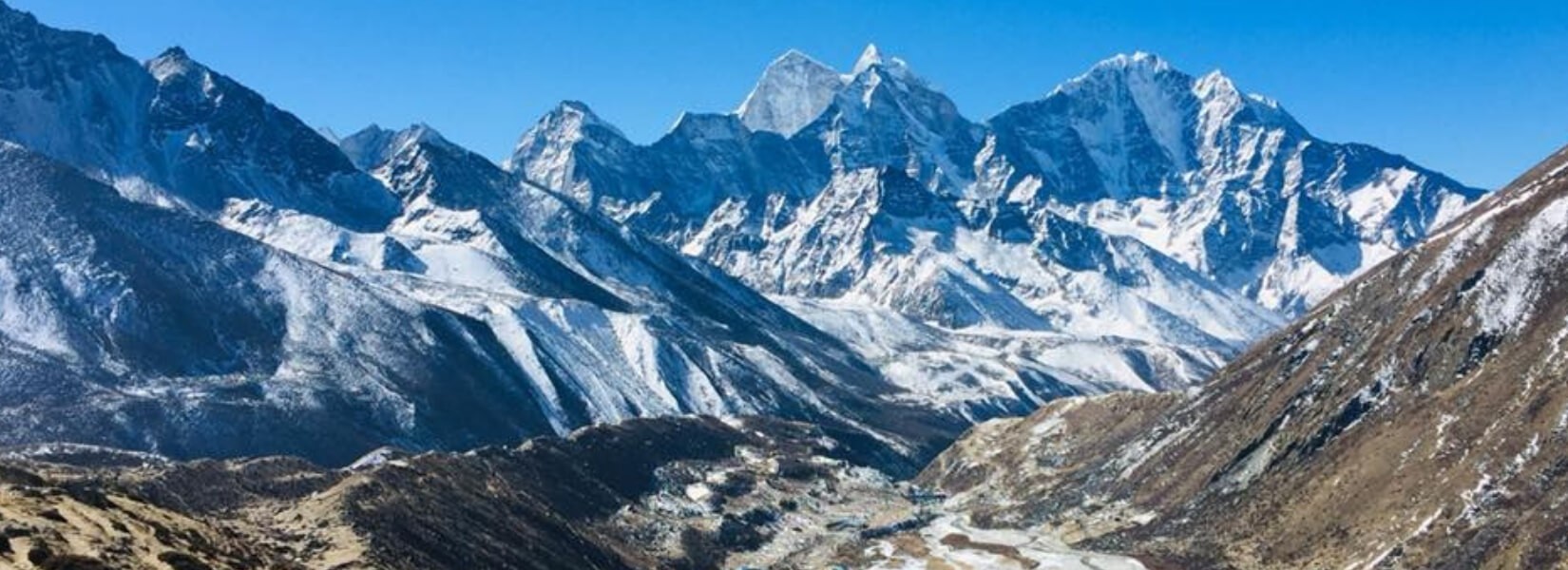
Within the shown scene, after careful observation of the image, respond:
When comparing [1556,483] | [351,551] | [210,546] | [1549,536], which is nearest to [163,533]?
[210,546]

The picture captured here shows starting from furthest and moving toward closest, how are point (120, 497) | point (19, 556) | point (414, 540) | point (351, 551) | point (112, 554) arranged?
point (414, 540)
point (351, 551)
point (120, 497)
point (112, 554)
point (19, 556)

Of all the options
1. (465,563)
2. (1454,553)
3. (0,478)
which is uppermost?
(0,478)

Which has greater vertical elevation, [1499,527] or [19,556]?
[19,556]

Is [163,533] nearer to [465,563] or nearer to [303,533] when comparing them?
[303,533]

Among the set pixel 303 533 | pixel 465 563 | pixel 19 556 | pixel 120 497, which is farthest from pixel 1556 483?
pixel 19 556

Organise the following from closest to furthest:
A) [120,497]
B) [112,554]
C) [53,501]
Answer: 1. [112,554]
2. [53,501]
3. [120,497]

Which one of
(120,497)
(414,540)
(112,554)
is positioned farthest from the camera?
(414,540)

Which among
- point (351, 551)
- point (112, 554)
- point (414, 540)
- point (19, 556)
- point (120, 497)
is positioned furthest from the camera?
point (414, 540)

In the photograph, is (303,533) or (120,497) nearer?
(120,497)

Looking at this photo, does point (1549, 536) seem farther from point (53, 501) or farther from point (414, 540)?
point (53, 501)
